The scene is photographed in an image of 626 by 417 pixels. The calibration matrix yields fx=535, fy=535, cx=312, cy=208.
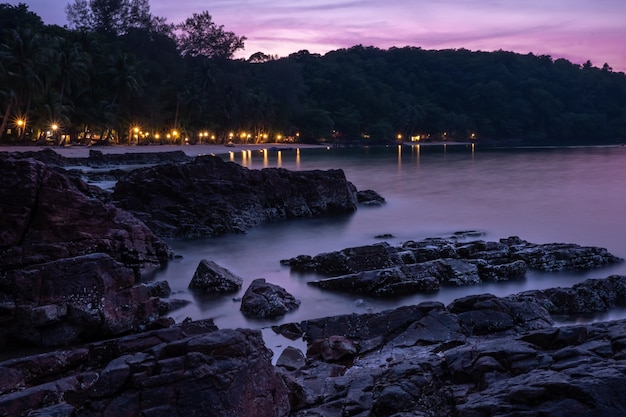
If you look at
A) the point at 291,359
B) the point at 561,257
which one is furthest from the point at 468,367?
the point at 561,257

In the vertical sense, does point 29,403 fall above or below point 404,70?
below

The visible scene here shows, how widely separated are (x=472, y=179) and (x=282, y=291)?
38.6 metres

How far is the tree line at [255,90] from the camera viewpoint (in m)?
59.2

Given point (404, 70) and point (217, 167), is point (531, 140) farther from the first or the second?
point (217, 167)

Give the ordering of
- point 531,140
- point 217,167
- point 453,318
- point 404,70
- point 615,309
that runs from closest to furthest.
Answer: point 453,318
point 615,309
point 217,167
point 531,140
point 404,70

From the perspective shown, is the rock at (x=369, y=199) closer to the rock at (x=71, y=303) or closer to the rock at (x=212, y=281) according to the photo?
the rock at (x=212, y=281)

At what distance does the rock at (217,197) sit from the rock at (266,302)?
8377 millimetres

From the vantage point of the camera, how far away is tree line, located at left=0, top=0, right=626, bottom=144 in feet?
194

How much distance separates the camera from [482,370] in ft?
19.8

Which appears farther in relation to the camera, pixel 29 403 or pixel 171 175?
pixel 171 175

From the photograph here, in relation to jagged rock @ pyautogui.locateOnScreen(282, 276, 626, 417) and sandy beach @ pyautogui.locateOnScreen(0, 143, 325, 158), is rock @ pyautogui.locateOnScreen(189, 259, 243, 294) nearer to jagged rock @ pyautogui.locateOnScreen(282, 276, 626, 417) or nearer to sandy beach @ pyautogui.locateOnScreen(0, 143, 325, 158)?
jagged rock @ pyautogui.locateOnScreen(282, 276, 626, 417)

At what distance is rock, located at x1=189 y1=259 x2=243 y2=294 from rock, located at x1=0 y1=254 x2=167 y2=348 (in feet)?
9.97

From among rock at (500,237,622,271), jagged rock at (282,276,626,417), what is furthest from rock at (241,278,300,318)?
rock at (500,237,622,271)

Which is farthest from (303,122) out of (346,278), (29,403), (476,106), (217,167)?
(29,403)
